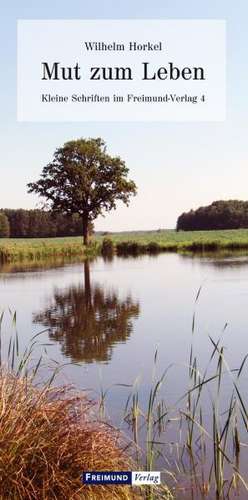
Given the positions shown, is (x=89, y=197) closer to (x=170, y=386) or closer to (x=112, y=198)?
(x=112, y=198)

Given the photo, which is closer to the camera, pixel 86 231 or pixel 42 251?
pixel 42 251

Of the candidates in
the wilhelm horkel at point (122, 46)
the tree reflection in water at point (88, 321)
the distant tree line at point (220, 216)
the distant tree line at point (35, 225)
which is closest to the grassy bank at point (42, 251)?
the tree reflection in water at point (88, 321)

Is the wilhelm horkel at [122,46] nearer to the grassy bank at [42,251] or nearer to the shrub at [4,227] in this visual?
the grassy bank at [42,251]

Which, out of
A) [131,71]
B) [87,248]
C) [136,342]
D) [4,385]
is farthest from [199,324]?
Result: [87,248]

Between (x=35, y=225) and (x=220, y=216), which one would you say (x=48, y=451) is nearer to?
(x=220, y=216)

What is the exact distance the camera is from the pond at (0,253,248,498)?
29.6ft

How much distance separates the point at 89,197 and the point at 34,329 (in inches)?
1462

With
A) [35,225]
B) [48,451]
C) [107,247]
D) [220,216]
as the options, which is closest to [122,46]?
[48,451]

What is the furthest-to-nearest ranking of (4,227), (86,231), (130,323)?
(4,227) < (86,231) < (130,323)

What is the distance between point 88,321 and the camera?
14969 millimetres

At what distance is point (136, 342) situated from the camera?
1181 centimetres

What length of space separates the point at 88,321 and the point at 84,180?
3546 cm

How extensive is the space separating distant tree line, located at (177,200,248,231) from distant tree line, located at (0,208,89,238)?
1273 cm

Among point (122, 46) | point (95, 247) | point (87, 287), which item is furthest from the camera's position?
point (95, 247)
